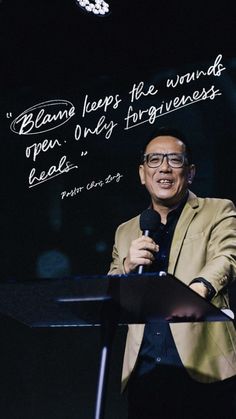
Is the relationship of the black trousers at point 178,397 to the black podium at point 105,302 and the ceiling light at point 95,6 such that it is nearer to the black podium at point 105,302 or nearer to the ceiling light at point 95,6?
the black podium at point 105,302

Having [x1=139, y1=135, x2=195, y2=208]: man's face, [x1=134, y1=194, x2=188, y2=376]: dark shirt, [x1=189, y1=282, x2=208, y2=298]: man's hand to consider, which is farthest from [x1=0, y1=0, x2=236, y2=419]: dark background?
[x1=189, y1=282, x2=208, y2=298]: man's hand

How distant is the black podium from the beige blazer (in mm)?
390

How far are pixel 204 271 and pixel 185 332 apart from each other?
268mm

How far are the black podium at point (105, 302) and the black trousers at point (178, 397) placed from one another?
540mm

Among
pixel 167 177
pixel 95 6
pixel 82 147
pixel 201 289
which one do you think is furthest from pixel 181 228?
pixel 95 6

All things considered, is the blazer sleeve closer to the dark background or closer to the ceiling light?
the dark background

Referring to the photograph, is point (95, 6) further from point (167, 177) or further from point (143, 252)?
point (143, 252)

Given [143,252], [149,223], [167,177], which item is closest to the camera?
[143,252]

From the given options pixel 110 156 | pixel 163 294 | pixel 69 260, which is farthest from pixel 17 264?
pixel 163 294

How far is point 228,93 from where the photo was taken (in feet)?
12.3

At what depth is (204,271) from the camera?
2.34 m

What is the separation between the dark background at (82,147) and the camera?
3738mm

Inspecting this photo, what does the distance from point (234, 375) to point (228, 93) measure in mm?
1789

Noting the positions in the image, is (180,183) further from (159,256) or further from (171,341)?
(171,341)
